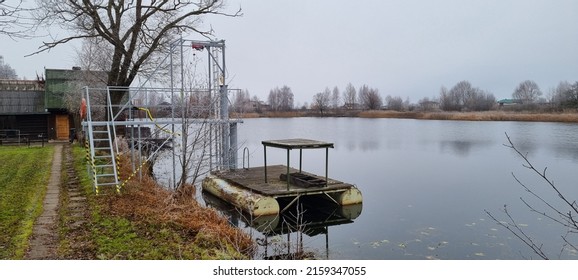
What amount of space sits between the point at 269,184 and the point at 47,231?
7993 mm

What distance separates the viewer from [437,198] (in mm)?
16562

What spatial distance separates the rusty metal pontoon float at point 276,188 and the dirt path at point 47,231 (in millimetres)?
5187

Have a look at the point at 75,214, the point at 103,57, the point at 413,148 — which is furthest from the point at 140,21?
the point at 413,148

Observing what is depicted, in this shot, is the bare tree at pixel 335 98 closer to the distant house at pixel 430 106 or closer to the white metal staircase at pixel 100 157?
the distant house at pixel 430 106

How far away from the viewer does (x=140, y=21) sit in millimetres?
16984

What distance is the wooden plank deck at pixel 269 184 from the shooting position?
1389 centimetres

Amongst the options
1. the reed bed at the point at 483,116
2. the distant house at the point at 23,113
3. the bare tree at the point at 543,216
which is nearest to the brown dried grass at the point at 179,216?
the bare tree at the point at 543,216

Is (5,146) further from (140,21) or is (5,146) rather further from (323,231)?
(323,231)

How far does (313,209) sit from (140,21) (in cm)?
948

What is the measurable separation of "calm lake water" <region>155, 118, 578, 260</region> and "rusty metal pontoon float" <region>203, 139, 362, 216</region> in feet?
2.30

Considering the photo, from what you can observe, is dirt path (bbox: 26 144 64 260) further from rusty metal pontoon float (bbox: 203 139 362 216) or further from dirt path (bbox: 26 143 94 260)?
rusty metal pontoon float (bbox: 203 139 362 216)

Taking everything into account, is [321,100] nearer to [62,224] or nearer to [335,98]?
[335,98]

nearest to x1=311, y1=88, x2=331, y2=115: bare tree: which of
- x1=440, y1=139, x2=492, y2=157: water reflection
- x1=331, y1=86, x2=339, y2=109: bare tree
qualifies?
x1=331, y1=86, x2=339, y2=109: bare tree

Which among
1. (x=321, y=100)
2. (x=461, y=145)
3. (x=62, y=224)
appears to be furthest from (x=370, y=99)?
(x=62, y=224)
